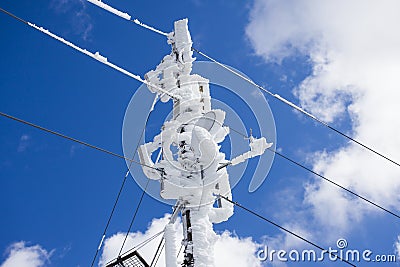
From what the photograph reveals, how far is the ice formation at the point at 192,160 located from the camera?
12.9 metres

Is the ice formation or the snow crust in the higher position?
the snow crust

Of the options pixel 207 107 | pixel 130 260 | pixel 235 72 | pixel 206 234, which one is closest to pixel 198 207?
pixel 206 234

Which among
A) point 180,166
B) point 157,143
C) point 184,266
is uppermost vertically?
point 157,143

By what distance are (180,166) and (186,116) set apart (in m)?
1.81

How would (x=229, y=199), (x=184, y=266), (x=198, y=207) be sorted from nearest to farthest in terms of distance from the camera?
1. (x=184, y=266)
2. (x=198, y=207)
3. (x=229, y=199)

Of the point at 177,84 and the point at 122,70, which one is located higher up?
the point at 177,84

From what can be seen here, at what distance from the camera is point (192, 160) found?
1380cm

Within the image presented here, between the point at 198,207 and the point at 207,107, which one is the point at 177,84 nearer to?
the point at 207,107

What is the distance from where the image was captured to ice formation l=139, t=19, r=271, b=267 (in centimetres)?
1288

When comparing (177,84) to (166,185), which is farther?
(177,84)

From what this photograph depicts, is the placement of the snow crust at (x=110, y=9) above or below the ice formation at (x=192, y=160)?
above

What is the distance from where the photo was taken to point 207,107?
15.8 metres

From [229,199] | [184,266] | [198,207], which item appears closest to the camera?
[184,266]

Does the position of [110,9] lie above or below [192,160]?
above
